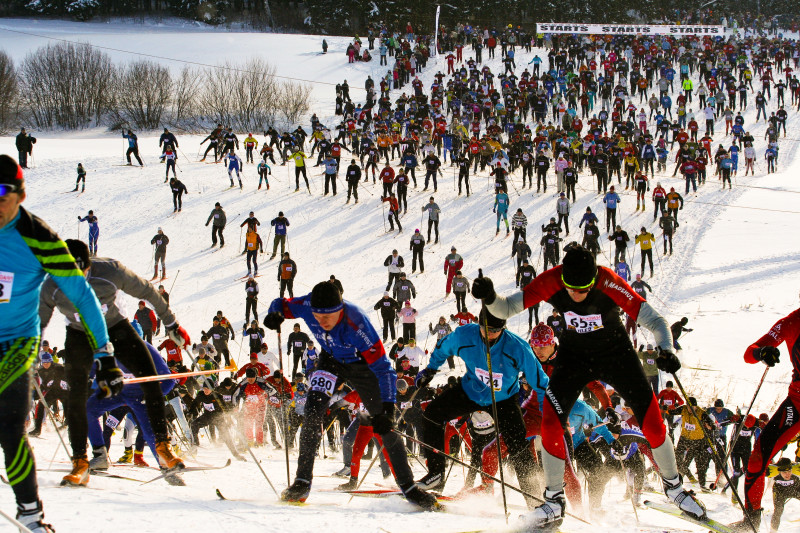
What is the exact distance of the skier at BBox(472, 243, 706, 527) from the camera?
4.44m

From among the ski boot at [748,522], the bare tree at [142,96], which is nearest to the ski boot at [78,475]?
the ski boot at [748,522]

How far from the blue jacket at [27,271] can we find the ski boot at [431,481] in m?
3.02

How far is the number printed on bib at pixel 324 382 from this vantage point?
5.32 m

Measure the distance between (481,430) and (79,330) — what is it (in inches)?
131

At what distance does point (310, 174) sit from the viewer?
2695 cm

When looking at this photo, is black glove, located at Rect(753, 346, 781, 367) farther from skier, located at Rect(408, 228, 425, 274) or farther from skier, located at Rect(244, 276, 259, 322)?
skier, located at Rect(408, 228, 425, 274)

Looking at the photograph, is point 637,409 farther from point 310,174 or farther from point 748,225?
point 310,174

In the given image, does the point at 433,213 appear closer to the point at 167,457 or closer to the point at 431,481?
the point at 431,481

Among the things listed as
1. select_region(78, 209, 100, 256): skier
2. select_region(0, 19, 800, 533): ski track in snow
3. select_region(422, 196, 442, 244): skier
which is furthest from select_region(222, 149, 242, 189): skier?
select_region(422, 196, 442, 244): skier

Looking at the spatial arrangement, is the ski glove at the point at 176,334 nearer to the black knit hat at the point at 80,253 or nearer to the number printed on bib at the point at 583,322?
the black knit hat at the point at 80,253

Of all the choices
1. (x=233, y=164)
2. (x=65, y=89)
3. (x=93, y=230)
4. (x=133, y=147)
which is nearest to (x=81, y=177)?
(x=133, y=147)

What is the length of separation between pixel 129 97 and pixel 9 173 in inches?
1643

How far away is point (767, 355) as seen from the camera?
5074 mm

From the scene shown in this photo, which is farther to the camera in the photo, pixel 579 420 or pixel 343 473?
pixel 343 473
